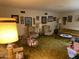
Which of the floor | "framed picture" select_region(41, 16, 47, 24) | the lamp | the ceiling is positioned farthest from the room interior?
the lamp

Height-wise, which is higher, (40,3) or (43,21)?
(40,3)

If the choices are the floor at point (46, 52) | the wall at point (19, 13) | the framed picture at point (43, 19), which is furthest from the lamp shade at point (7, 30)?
the framed picture at point (43, 19)

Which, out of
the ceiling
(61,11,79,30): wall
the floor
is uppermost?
the ceiling

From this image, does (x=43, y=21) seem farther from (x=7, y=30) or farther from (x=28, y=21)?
(x=7, y=30)

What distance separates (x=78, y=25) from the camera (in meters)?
6.54

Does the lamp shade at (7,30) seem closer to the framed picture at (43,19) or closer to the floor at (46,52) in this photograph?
the floor at (46,52)

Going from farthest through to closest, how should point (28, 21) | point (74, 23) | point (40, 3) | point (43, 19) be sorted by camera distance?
point (43, 19) → point (74, 23) → point (28, 21) → point (40, 3)

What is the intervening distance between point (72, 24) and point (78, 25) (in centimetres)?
53

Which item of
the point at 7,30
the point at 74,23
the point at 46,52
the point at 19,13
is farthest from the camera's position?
the point at 74,23

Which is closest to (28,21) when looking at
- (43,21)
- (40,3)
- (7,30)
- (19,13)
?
(19,13)

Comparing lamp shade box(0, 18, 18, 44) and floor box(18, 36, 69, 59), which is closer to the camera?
lamp shade box(0, 18, 18, 44)

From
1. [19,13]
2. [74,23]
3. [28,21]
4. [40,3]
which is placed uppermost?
[40,3]

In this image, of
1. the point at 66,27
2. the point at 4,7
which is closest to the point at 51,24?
the point at 66,27

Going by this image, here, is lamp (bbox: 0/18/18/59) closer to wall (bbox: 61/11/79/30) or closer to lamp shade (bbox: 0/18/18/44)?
lamp shade (bbox: 0/18/18/44)
